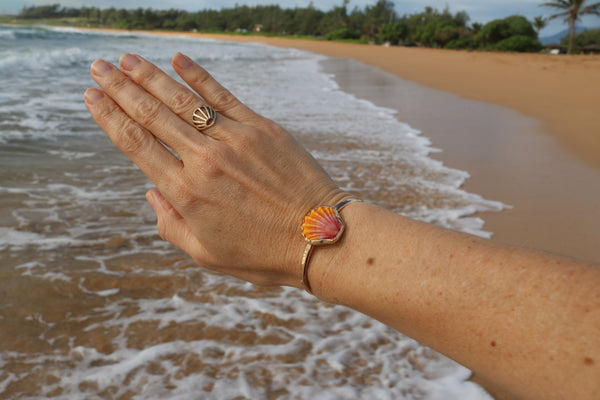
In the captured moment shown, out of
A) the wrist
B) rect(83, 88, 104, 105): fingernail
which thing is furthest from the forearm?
rect(83, 88, 104, 105): fingernail

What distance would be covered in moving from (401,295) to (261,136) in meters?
0.58

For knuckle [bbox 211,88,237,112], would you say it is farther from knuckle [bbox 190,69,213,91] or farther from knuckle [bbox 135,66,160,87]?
knuckle [bbox 135,66,160,87]

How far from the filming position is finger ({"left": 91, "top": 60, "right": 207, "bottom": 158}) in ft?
3.88

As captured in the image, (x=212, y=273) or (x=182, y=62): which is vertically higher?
(x=182, y=62)

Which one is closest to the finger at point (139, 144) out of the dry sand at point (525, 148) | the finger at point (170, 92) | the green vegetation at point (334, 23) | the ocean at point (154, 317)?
the finger at point (170, 92)

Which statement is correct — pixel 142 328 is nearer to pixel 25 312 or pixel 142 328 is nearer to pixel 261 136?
pixel 25 312

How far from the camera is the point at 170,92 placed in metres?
Answer: 1.25

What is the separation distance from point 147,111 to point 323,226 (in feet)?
1.94

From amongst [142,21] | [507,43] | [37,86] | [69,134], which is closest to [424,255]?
[69,134]

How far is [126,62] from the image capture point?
1.28 metres

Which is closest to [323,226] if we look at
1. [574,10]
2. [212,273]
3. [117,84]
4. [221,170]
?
[221,170]

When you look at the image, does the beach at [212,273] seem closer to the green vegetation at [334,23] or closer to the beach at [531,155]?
the beach at [531,155]

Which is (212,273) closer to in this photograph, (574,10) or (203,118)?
(203,118)

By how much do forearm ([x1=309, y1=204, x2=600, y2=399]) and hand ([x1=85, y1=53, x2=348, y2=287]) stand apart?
143mm
